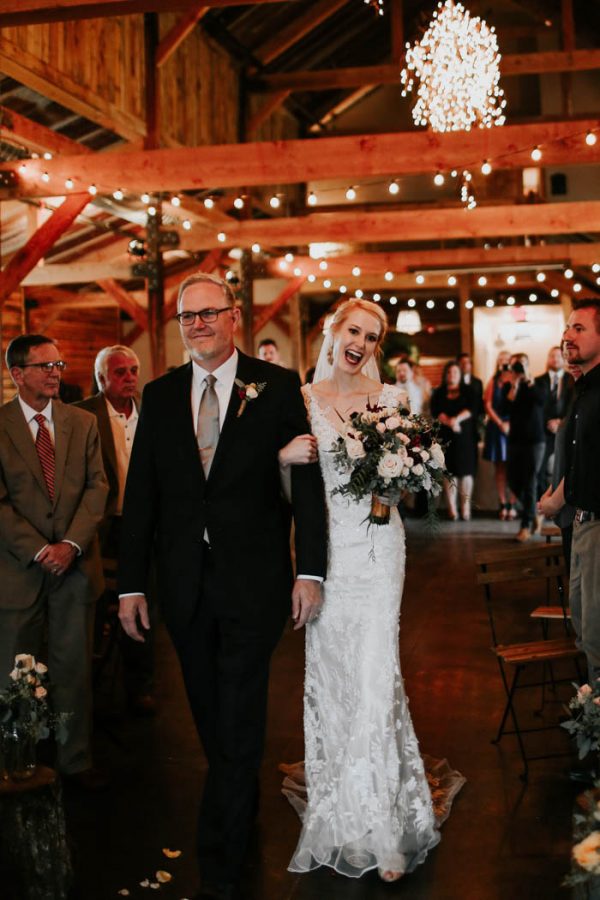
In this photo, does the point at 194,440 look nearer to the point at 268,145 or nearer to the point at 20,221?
the point at 268,145

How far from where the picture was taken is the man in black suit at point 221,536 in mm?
3361

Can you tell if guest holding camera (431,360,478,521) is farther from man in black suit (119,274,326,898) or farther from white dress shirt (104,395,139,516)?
man in black suit (119,274,326,898)

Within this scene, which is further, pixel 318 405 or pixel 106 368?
pixel 106 368

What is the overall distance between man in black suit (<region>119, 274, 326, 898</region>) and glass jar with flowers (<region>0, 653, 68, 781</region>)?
0.44 m

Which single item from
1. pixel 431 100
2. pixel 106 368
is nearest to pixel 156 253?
pixel 431 100

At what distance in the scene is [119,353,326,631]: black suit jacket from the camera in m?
3.36

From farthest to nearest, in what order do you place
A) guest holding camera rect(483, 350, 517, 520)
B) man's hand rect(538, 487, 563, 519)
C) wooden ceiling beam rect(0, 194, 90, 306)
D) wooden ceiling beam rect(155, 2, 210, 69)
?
guest holding camera rect(483, 350, 517, 520), wooden ceiling beam rect(155, 2, 210, 69), wooden ceiling beam rect(0, 194, 90, 306), man's hand rect(538, 487, 563, 519)

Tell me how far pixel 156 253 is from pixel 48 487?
7890 millimetres

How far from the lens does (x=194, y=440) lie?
11.2 feet

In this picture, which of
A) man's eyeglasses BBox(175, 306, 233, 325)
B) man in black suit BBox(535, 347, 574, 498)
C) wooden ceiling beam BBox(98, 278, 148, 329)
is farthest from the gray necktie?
wooden ceiling beam BBox(98, 278, 148, 329)

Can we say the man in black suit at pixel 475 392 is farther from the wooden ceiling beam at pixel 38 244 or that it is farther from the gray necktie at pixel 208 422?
the gray necktie at pixel 208 422

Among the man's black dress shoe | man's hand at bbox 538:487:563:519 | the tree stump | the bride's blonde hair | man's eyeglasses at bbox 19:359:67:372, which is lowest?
the man's black dress shoe

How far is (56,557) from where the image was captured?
4230 mm

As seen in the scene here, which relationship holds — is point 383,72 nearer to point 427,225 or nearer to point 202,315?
point 427,225
